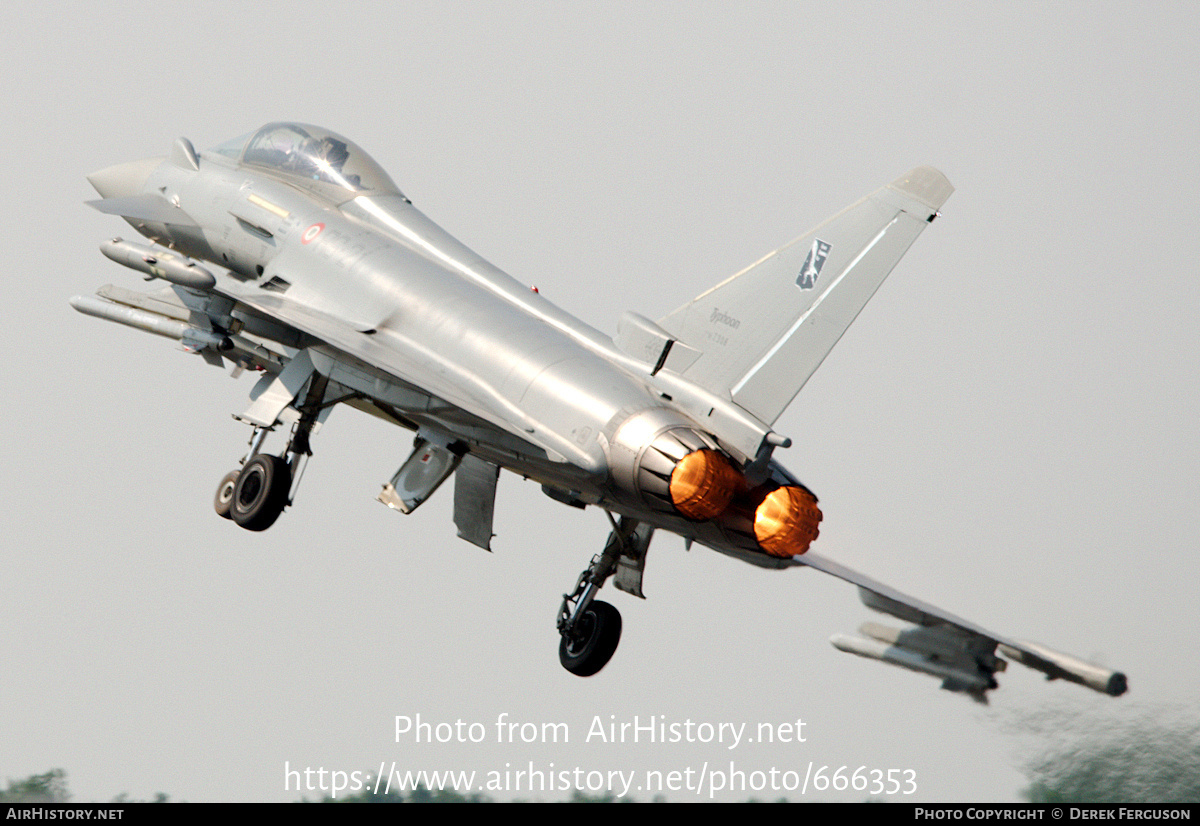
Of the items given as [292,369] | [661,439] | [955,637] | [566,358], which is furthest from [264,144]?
[955,637]

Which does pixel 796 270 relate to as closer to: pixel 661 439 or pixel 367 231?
pixel 661 439

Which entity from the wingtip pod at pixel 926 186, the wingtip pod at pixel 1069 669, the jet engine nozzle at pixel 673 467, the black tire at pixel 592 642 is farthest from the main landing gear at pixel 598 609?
the wingtip pod at pixel 926 186

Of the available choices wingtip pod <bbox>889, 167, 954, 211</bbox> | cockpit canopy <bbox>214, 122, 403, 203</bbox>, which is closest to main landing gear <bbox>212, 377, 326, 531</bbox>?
cockpit canopy <bbox>214, 122, 403, 203</bbox>

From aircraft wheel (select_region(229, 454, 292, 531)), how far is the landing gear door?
56.5 inches

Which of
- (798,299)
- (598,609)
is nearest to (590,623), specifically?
(598,609)

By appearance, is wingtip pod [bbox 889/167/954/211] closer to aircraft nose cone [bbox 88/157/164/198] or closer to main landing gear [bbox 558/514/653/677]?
main landing gear [bbox 558/514/653/677]

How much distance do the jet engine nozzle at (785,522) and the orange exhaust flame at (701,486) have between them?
1.24ft

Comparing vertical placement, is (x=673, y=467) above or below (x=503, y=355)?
below

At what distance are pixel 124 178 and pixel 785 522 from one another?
1060 centimetres

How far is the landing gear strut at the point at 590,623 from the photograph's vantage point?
647 inches

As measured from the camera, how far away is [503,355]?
47.9ft

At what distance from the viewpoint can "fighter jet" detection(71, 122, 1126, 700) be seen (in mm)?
13156

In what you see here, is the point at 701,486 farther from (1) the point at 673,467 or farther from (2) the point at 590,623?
(2) the point at 590,623
